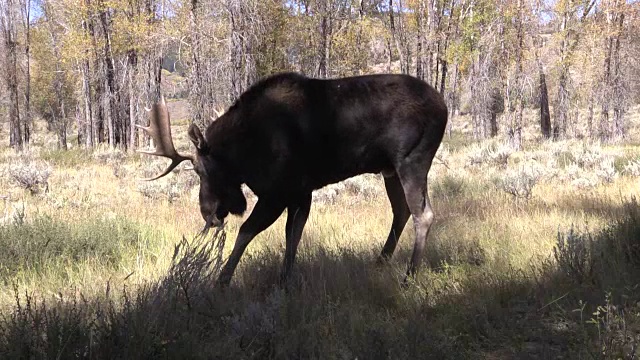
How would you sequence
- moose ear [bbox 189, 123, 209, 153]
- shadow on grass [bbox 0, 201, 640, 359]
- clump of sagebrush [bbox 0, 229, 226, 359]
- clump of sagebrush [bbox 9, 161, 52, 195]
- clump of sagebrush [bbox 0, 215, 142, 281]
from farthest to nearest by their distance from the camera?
1. clump of sagebrush [bbox 9, 161, 52, 195]
2. clump of sagebrush [bbox 0, 215, 142, 281]
3. moose ear [bbox 189, 123, 209, 153]
4. shadow on grass [bbox 0, 201, 640, 359]
5. clump of sagebrush [bbox 0, 229, 226, 359]

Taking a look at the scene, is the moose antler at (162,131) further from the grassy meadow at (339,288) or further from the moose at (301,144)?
the grassy meadow at (339,288)

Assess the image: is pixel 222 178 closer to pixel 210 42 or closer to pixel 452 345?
pixel 452 345

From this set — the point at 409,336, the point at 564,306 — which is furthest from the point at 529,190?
the point at 409,336

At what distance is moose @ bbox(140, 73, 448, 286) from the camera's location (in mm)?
4484

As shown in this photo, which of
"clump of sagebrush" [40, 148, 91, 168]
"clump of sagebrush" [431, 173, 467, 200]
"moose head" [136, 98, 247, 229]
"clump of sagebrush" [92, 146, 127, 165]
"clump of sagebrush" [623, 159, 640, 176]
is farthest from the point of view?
"clump of sagebrush" [92, 146, 127, 165]

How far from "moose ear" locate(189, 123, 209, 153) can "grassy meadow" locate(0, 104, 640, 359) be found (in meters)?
0.85

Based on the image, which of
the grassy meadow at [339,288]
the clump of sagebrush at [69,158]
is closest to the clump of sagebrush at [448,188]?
the grassy meadow at [339,288]

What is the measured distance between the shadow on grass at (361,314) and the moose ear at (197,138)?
119 centimetres

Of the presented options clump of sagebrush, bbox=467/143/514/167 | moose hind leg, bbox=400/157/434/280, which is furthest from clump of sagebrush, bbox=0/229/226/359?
clump of sagebrush, bbox=467/143/514/167

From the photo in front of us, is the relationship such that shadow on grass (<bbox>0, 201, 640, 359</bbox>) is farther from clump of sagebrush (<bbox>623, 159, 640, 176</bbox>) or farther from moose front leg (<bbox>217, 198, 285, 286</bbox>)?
clump of sagebrush (<bbox>623, 159, 640, 176</bbox>)

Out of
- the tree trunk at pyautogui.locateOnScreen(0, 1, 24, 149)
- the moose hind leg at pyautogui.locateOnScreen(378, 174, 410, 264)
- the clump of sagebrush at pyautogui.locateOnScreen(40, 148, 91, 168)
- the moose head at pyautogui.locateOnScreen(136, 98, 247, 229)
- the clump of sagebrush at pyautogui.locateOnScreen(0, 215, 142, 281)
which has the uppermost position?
the tree trunk at pyautogui.locateOnScreen(0, 1, 24, 149)

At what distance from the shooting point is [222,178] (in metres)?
4.68

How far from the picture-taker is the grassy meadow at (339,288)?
2.94m

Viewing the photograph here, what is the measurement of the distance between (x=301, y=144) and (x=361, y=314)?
162 cm
